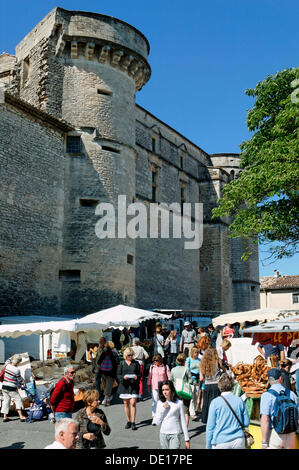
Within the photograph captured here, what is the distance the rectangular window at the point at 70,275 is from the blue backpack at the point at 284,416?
14.0m

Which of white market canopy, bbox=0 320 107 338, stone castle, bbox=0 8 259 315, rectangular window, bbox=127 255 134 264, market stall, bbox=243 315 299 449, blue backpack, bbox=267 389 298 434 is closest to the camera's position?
blue backpack, bbox=267 389 298 434

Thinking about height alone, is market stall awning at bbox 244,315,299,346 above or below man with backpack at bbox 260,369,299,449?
above

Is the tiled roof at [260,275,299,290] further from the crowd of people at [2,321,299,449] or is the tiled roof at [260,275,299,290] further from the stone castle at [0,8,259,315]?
the crowd of people at [2,321,299,449]

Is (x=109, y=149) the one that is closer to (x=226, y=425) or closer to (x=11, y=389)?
(x=11, y=389)

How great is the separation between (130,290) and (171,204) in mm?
9824

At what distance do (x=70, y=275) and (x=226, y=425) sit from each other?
48.0 ft

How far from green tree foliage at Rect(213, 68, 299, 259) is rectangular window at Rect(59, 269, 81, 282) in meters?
6.08

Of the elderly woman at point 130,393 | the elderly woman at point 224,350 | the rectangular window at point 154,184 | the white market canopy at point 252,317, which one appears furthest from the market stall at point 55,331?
the rectangular window at point 154,184

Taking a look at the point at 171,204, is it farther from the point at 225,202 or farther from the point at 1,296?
the point at 1,296

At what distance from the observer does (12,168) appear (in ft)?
54.5

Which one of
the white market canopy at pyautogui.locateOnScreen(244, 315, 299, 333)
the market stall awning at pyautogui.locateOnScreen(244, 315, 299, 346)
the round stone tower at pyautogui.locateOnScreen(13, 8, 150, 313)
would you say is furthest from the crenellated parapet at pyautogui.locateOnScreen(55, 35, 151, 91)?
the white market canopy at pyautogui.locateOnScreen(244, 315, 299, 333)

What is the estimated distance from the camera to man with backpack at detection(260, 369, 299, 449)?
4930 millimetres

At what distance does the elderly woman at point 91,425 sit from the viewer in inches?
181
